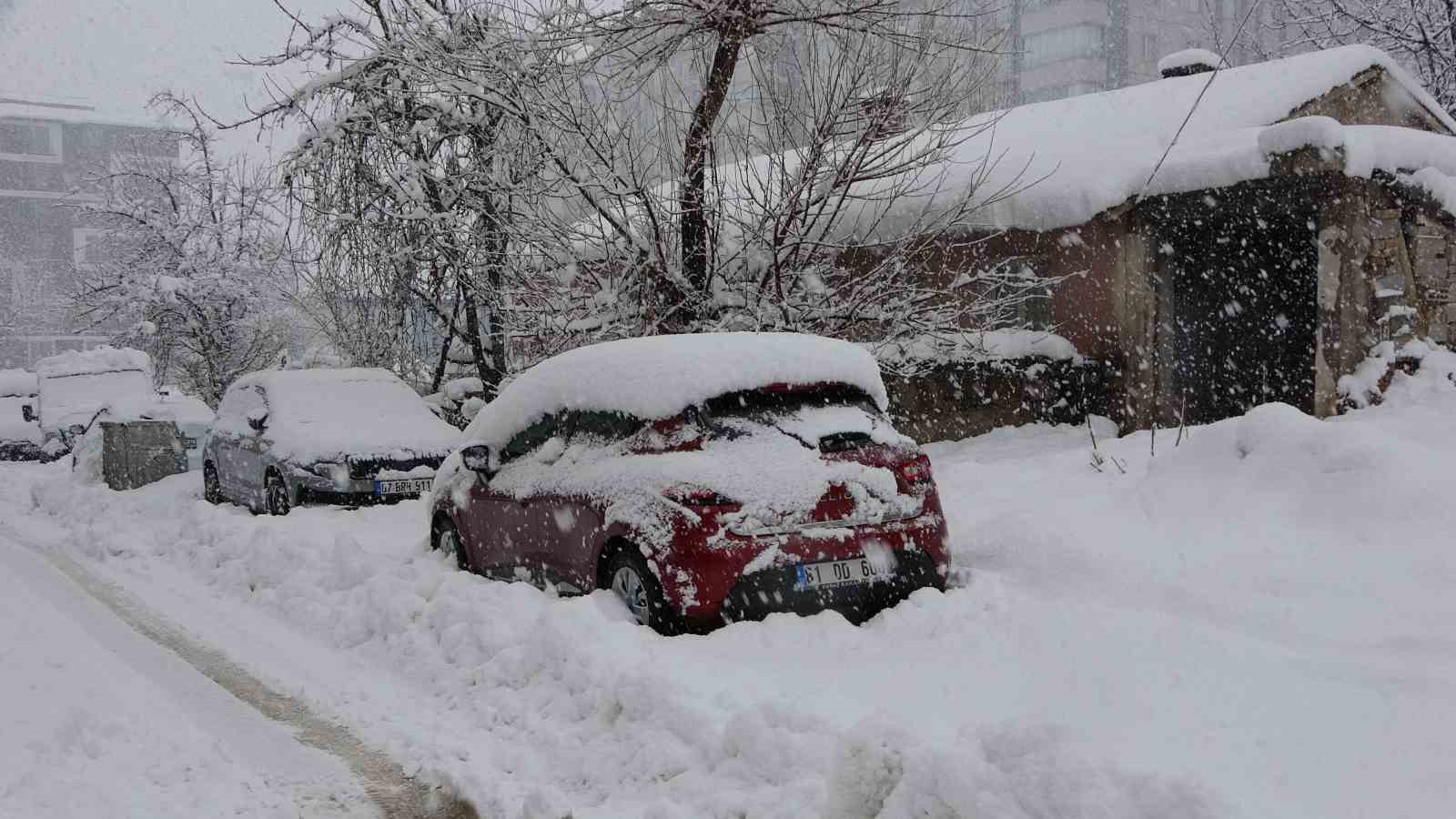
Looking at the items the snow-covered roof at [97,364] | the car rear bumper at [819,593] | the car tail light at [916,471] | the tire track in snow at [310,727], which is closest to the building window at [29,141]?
the snow-covered roof at [97,364]

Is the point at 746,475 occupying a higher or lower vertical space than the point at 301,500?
higher

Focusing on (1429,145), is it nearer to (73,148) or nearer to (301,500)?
(301,500)

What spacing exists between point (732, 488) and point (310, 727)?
2256 mm

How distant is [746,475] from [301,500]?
23.5 feet

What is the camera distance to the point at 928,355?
42.0ft

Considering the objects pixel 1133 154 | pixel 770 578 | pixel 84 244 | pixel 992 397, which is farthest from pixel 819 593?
pixel 84 244

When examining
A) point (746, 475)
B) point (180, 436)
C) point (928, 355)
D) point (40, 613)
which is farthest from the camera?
point (180, 436)

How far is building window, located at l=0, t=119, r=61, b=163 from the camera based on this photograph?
289 feet

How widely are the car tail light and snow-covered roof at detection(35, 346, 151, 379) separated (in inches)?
824

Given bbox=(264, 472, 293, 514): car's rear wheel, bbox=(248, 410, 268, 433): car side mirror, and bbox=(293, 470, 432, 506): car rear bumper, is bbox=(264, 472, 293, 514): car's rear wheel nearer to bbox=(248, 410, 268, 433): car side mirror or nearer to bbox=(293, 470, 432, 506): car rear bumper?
bbox=(293, 470, 432, 506): car rear bumper

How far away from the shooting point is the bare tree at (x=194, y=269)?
24.2 metres

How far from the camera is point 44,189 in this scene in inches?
3474

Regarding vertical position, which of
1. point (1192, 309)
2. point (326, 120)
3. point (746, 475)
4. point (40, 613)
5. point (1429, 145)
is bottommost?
point (40, 613)

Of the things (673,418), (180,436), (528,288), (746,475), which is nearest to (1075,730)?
(746,475)
